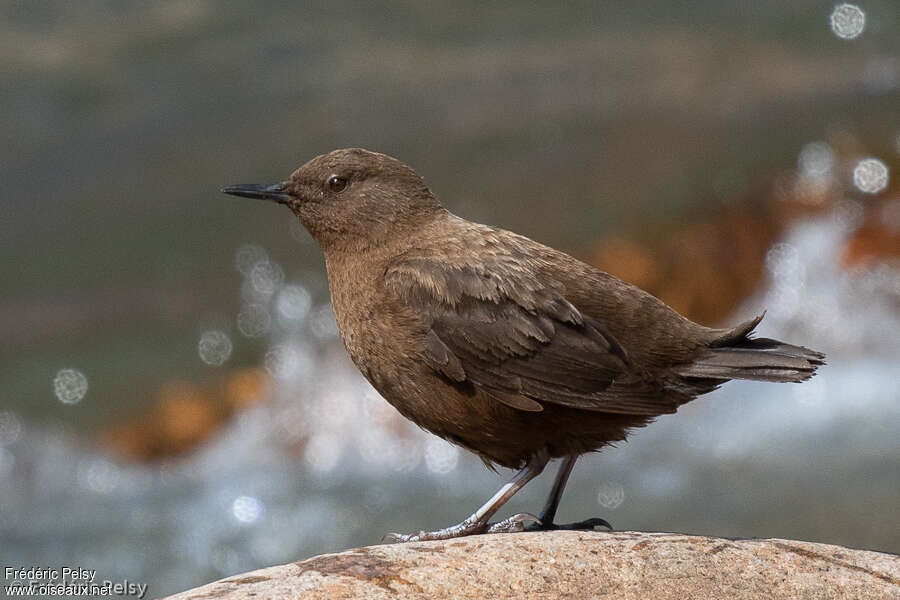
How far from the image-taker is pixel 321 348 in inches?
393

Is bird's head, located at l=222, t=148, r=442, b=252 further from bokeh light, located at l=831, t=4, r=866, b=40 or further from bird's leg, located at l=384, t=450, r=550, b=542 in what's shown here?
bokeh light, located at l=831, t=4, r=866, b=40

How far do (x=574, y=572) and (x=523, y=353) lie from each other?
849mm

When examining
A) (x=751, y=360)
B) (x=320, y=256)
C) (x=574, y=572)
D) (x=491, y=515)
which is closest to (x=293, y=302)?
(x=320, y=256)

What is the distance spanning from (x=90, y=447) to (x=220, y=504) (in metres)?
1.55

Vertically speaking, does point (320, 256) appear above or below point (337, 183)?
above

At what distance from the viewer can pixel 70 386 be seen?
33.9 feet

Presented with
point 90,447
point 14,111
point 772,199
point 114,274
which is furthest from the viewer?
point 14,111

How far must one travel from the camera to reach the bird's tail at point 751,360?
4012 mm

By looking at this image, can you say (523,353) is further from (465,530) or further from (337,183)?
(337,183)

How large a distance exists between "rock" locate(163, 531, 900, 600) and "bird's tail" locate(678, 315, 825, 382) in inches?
22.1

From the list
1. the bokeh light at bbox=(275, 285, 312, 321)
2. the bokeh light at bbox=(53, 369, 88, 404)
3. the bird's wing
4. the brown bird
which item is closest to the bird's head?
the brown bird

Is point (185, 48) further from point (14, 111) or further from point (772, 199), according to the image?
point (772, 199)

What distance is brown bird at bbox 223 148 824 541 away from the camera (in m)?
4.12

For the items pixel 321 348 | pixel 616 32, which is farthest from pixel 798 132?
pixel 321 348
